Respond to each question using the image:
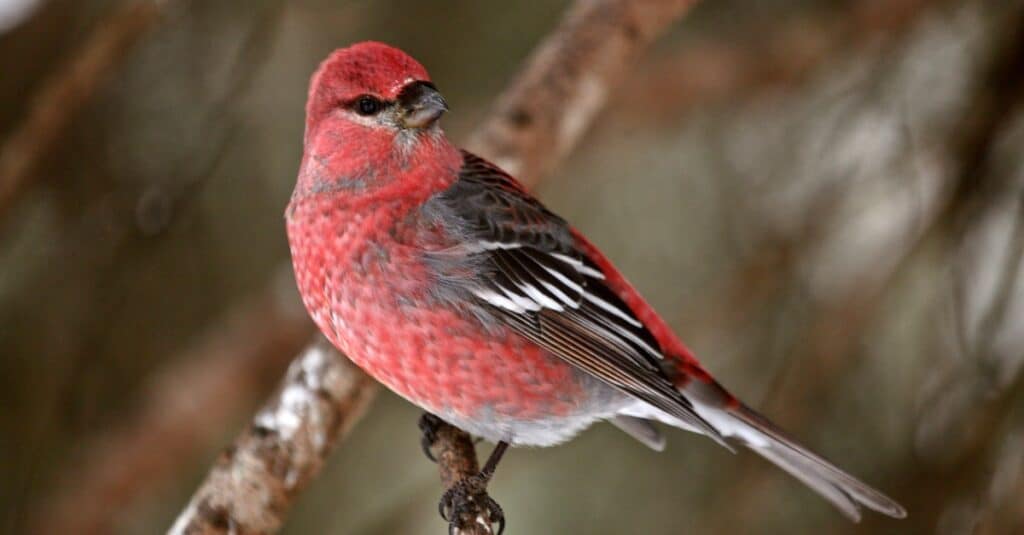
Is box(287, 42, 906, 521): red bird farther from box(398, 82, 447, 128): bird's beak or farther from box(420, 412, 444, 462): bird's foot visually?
→ box(420, 412, 444, 462): bird's foot

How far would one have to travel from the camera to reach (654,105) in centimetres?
482

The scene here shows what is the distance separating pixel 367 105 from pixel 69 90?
45.7 inches

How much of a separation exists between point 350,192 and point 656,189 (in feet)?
8.18

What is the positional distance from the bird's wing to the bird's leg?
1.35ft

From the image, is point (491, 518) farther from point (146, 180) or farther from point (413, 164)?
point (146, 180)

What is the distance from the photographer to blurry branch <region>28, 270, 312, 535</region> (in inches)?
165

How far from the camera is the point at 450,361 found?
2975 mm

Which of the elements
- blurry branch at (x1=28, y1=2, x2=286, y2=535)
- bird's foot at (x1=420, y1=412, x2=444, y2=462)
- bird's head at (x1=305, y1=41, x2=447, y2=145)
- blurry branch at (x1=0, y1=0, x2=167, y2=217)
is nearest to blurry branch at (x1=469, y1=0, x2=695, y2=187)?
bird's head at (x1=305, y1=41, x2=447, y2=145)

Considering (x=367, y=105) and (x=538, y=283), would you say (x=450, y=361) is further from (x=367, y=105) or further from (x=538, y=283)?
(x=367, y=105)

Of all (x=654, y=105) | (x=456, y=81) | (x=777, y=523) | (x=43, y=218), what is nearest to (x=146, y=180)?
(x=43, y=218)

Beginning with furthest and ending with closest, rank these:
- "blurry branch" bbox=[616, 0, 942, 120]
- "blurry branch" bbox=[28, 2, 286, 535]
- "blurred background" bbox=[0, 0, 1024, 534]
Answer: "blurry branch" bbox=[616, 0, 942, 120] → "blurry branch" bbox=[28, 2, 286, 535] → "blurred background" bbox=[0, 0, 1024, 534]

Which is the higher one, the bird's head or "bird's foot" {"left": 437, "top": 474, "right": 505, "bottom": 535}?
the bird's head

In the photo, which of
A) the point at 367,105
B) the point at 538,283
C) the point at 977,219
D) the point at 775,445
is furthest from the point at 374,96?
the point at 977,219

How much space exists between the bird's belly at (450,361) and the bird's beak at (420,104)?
1.30 ft
